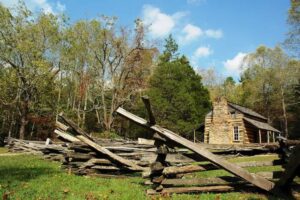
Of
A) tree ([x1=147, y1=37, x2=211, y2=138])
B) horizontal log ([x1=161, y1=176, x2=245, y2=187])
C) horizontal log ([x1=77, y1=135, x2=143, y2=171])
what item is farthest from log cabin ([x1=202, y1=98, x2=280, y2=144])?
horizontal log ([x1=161, y1=176, x2=245, y2=187])

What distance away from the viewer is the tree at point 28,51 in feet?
104

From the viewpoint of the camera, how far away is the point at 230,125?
3644cm

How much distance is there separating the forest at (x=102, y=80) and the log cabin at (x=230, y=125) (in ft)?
13.3

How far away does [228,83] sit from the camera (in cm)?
7531

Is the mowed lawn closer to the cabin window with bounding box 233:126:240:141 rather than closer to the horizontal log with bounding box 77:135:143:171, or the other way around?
the horizontal log with bounding box 77:135:143:171

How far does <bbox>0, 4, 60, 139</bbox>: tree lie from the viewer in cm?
3155

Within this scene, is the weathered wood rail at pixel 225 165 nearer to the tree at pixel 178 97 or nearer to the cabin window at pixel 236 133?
the cabin window at pixel 236 133

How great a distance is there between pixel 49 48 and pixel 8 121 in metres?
15.8

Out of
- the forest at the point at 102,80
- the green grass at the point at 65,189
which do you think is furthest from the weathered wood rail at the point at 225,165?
the forest at the point at 102,80

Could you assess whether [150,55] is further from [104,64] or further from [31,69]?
[31,69]

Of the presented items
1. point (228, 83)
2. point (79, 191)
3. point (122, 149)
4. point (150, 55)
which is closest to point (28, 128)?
point (150, 55)

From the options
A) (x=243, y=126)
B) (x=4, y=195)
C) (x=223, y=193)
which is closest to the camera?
(x=4, y=195)

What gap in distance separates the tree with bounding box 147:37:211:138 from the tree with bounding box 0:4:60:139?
14669 mm

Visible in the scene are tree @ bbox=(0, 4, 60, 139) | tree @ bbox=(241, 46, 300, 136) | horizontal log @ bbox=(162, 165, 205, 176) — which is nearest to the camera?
horizontal log @ bbox=(162, 165, 205, 176)
